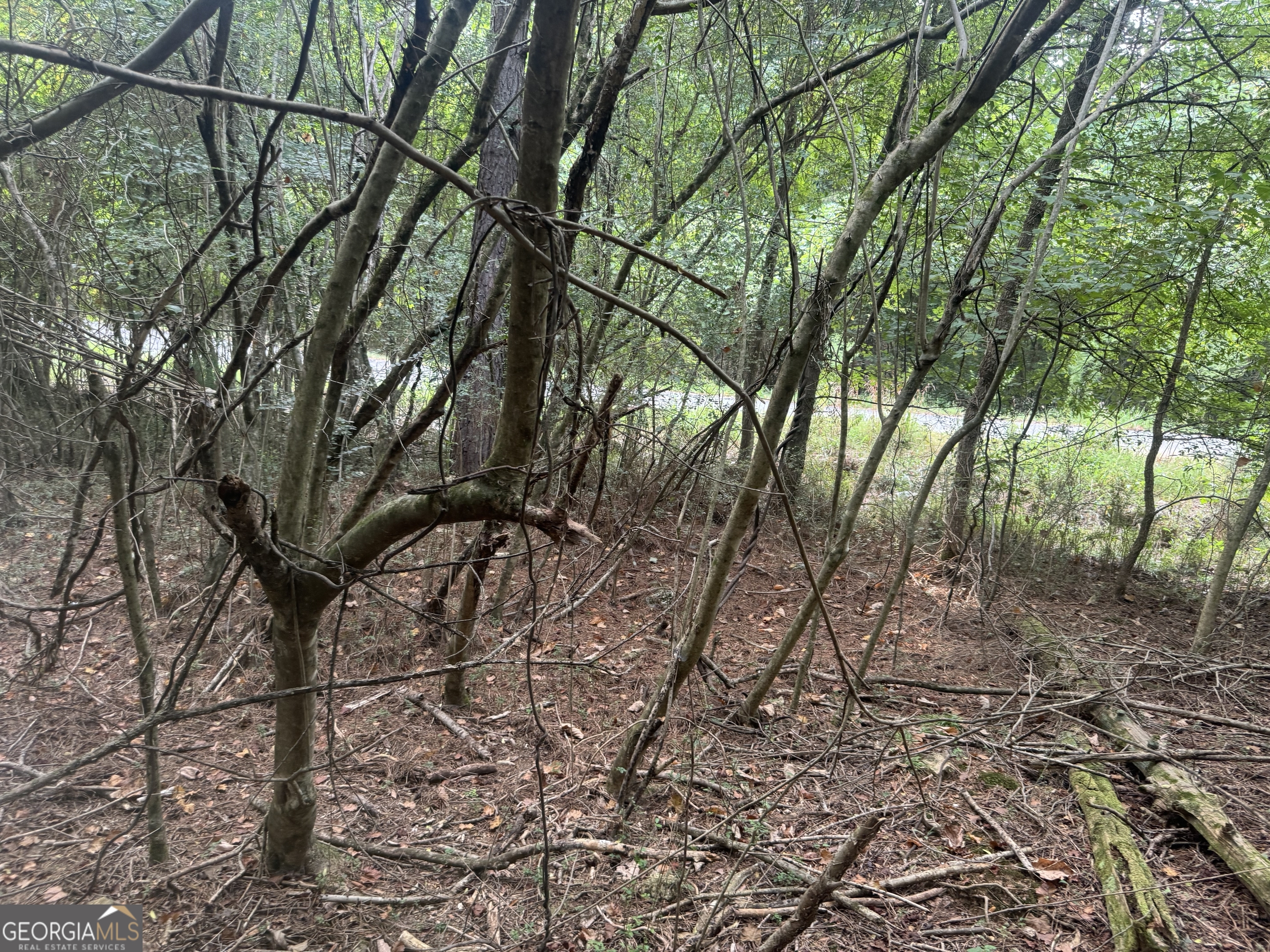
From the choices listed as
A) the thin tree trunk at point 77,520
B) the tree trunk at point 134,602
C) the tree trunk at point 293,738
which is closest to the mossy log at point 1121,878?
the tree trunk at point 293,738

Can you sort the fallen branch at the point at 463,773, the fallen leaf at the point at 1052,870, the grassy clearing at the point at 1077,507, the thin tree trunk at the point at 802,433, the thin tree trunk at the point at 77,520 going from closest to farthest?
the fallen leaf at the point at 1052,870, the thin tree trunk at the point at 77,520, the fallen branch at the point at 463,773, the thin tree trunk at the point at 802,433, the grassy clearing at the point at 1077,507

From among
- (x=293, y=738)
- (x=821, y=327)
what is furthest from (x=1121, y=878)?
(x=293, y=738)

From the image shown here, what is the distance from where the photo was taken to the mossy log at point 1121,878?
235 centimetres

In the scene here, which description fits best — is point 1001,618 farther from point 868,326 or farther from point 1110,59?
point 1110,59

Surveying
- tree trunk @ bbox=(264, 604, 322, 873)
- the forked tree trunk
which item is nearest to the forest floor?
tree trunk @ bbox=(264, 604, 322, 873)

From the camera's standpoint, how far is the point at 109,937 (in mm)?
2305

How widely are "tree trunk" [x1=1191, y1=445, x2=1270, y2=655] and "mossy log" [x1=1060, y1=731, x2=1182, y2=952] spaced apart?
→ 226 cm

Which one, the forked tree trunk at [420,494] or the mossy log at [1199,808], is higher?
the forked tree trunk at [420,494]

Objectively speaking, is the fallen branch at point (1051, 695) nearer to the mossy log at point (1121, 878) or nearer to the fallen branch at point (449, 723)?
the mossy log at point (1121, 878)

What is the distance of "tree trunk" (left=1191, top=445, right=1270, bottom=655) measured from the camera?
14.3 ft

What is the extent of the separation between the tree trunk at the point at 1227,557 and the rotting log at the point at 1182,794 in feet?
3.97

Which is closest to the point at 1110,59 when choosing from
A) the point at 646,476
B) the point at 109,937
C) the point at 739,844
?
the point at 646,476

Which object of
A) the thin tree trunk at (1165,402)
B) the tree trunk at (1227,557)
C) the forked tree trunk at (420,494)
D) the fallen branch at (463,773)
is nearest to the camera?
the forked tree trunk at (420,494)

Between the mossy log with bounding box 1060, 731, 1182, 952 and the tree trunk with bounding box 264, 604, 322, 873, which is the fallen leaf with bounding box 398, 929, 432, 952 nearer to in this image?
the tree trunk with bounding box 264, 604, 322, 873
